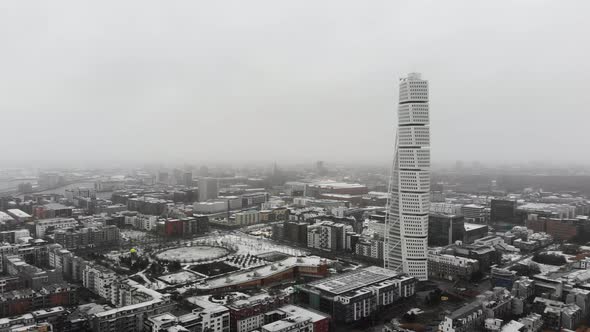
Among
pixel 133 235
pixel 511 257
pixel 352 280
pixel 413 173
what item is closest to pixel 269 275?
pixel 352 280

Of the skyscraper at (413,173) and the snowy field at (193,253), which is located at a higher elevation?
the skyscraper at (413,173)

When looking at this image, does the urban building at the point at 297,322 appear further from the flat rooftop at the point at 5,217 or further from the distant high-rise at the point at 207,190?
the distant high-rise at the point at 207,190

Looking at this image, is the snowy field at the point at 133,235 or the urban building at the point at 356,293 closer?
the urban building at the point at 356,293

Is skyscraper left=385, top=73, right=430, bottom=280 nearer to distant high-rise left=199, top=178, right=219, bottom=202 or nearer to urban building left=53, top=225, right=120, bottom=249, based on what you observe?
urban building left=53, top=225, right=120, bottom=249

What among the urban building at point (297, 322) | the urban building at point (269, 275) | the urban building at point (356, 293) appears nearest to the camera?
the urban building at point (297, 322)

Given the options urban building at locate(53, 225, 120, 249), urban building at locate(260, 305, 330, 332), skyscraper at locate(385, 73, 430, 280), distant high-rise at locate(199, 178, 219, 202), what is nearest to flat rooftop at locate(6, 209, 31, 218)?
urban building at locate(53, 225, 120, 249)

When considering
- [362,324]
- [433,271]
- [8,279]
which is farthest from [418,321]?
[8,279]

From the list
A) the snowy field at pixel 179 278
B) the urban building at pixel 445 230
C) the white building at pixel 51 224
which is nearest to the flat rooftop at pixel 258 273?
the snowy field at pixel 179 278
